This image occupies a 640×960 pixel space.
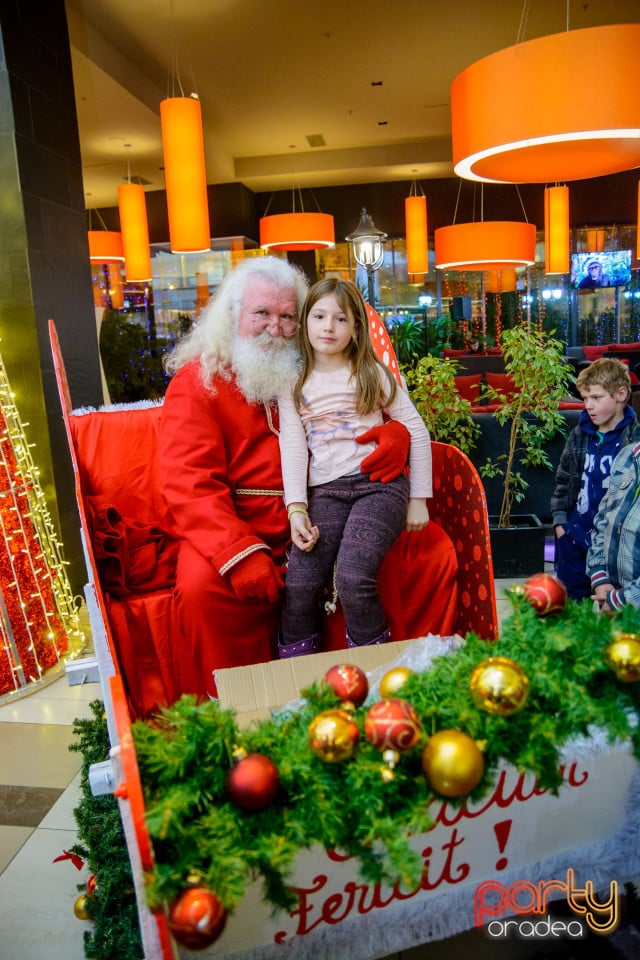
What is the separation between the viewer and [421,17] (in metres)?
5.68

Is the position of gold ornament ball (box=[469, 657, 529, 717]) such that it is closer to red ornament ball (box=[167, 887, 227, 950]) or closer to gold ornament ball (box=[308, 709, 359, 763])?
gold ornament ball (box=[308, 709, 359, 763])

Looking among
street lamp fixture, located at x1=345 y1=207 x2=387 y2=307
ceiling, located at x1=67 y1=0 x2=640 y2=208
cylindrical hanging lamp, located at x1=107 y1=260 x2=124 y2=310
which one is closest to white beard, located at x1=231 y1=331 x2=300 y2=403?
street lamp fixture, located at x1=345 y1=207 x2=387 y2=307

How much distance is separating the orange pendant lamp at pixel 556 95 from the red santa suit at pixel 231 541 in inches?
44.0

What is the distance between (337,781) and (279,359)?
1.55 meters

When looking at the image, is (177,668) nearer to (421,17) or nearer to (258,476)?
(258,476)

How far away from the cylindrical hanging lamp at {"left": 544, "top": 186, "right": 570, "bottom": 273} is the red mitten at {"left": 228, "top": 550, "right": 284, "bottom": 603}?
6544 mm

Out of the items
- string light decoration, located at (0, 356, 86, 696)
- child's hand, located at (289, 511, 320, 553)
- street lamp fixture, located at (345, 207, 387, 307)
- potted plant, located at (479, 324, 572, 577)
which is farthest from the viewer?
street lamp fixture, located at (345, 207, 387, 307)

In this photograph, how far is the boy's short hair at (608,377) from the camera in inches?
107

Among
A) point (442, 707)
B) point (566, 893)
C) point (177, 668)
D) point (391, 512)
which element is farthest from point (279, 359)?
point (566, 893)

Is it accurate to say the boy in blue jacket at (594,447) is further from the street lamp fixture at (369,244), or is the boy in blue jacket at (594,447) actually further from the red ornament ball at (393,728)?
the street lamp fixture at (369,244)

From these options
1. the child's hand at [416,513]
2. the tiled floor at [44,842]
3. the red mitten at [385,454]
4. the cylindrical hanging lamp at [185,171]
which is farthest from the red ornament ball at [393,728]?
the cylindrical hanging lamp at [185,171]

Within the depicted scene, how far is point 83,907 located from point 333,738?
113 cm

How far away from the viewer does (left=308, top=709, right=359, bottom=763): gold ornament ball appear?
0.95 metres

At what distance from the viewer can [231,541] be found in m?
2.08
